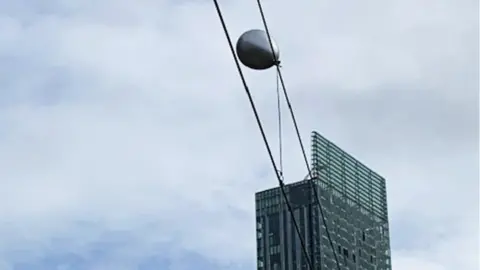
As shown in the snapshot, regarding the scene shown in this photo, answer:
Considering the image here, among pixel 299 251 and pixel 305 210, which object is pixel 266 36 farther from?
pixel 299 251

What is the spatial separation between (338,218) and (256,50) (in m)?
126

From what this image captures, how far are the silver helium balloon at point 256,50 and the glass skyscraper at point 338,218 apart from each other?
107 m

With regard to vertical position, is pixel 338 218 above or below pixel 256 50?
above

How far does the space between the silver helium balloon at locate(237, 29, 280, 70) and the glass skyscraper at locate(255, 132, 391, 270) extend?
107m

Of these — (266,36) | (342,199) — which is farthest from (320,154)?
(266,36)

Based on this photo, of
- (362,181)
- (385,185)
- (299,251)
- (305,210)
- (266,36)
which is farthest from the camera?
(385,185)

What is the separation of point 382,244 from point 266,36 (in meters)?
141

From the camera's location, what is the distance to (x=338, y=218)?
134625 millimetres

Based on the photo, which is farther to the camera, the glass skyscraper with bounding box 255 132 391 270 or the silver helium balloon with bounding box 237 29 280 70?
the glass skyscraper with bounding box 255 132 391 270

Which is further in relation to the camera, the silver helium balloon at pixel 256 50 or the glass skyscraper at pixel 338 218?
the glass skyscraper at pixel 338 218

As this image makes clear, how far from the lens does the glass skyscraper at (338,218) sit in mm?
132750

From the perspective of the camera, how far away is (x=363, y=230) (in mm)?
150500

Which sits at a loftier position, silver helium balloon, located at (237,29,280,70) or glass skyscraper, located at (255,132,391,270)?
glass skyscraper, located at (255,132,391,270)

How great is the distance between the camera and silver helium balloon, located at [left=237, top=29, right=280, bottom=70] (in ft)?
32.2
